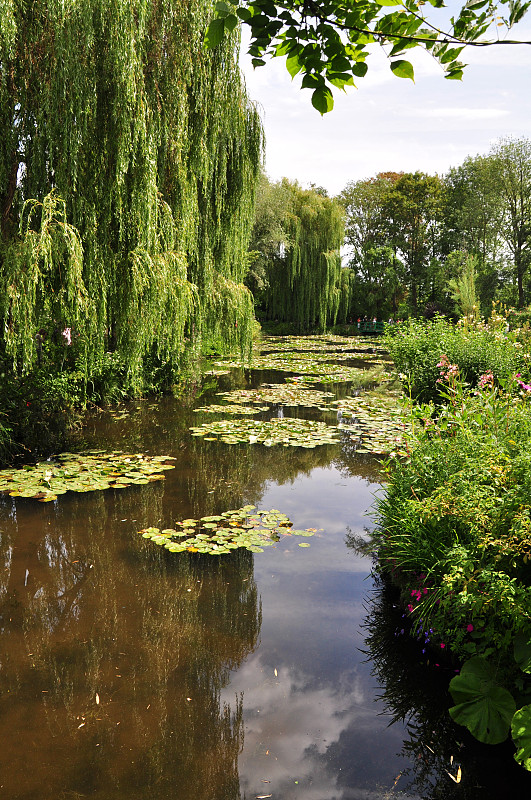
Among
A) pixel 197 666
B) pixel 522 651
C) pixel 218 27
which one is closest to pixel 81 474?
pixel 197 666

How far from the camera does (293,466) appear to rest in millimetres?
6703

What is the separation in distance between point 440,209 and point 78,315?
101 ft

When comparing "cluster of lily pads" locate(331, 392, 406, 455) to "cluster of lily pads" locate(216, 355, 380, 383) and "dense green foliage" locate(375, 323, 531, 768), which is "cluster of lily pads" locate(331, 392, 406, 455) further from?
"dense green foliage" locate(375, 323, 531, 768)

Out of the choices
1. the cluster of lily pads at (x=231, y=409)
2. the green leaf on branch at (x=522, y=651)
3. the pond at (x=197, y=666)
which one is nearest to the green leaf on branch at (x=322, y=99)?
the green leaf on branch at (x=522, y=651)

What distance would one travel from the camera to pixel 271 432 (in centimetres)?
800

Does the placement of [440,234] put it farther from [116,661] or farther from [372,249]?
[116,661]

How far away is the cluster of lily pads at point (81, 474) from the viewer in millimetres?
5324

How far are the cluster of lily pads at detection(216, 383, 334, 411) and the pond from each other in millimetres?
5125

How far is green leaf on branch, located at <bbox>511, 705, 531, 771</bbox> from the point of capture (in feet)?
6.89

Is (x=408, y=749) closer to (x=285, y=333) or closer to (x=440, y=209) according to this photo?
(x=285, y=333)

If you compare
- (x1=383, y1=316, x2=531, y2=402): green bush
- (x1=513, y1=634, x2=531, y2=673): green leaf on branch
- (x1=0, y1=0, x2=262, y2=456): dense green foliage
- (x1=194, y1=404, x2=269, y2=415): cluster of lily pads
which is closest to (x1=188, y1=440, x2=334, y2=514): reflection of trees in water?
(x1=0, y1=0, x2=262, y2=456): dense green foliage

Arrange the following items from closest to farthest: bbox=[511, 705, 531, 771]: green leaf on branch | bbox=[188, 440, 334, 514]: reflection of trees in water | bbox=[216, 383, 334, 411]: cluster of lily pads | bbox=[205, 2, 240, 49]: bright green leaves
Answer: bbox=[205, 2, 240, 49]: bright green leaves → bbox=[511, 705, 531, 771]: green leaf on branch → bbox=[188, 440, 334, 514]: reflection of trees in water → bbox=[216, 383, 334, 411]: cluster of lily pads

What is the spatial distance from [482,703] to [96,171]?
6.21m

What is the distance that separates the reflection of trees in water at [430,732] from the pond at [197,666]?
0.4 inches
